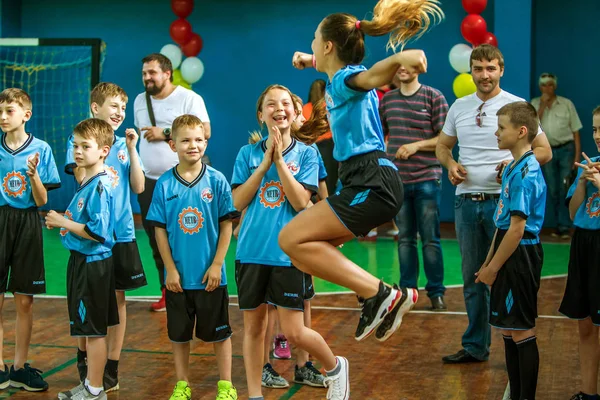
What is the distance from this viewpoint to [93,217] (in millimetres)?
3854

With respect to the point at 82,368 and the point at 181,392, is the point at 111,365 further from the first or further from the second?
the point at 181,392

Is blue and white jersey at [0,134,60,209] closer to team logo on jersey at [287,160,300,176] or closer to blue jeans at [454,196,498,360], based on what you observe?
team logo on jersey at [287,160,300,176]

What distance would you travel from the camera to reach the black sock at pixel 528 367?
3691 mm

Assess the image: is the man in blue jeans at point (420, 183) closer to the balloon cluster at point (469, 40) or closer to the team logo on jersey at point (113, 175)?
the team logo on jersey at point (113, 175)

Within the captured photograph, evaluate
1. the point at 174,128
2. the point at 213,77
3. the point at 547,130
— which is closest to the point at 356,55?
the point at 174,128

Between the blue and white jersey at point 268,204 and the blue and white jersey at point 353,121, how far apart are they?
607mm

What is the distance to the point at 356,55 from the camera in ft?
11.0

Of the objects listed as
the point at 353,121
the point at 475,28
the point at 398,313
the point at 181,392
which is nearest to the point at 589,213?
the point at 398,313

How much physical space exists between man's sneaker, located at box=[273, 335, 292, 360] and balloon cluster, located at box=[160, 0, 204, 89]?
6591mm

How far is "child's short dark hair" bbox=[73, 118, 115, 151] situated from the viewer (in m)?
3.92

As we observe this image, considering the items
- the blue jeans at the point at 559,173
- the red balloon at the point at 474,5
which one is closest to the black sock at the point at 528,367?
the blue jeans at the point at 559,173

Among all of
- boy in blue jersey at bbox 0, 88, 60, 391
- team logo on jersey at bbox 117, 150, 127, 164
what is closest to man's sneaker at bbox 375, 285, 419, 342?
team logo on jersey at bbox 117, 150, 127, 164

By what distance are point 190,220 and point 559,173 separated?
7246mm

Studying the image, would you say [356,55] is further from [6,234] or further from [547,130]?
[547,130]
